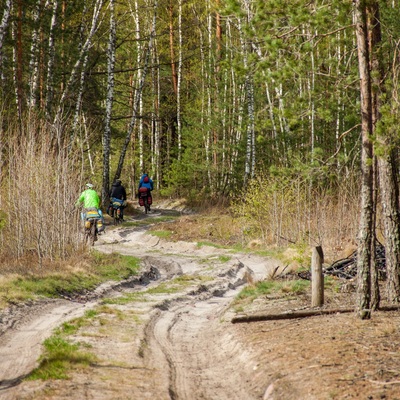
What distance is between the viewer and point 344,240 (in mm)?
17516

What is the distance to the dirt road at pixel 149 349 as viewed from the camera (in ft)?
22.1

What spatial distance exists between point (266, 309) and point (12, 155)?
8223mm

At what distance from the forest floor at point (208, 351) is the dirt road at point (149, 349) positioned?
0.05 ft

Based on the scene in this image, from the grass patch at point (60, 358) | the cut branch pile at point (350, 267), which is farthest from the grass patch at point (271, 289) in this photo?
the grass patch at point (60, 358)

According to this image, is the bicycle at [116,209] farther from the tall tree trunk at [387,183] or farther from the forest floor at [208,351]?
the tall tree trunk at [387,183]

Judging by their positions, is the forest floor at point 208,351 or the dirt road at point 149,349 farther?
the dirt road at point 149,349

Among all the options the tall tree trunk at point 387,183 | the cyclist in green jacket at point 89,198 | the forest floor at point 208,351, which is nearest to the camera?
the forest floor at point 208,351

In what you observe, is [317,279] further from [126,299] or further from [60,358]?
[60,358]

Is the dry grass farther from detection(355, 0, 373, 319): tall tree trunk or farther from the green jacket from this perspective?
detection(355, 0, 373, 319): tall tree trunk

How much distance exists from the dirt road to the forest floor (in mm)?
14

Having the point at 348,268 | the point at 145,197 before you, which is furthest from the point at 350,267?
the point at 145,197

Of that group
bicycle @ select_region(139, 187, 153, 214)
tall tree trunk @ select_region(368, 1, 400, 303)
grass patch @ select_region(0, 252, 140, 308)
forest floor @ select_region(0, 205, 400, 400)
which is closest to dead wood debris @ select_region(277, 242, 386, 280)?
forest floor @ select_region(0, 205, 400, 400)

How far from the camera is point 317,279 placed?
33.5ft

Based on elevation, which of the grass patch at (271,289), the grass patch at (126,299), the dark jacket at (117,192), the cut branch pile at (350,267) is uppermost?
the dark jacket at (117,192)
